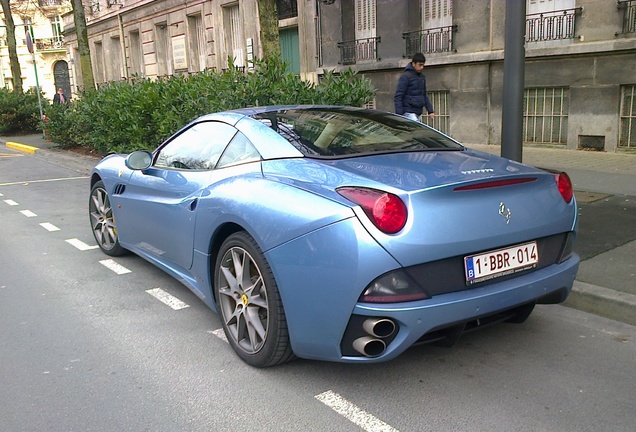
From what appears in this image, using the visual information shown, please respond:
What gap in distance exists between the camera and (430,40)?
50.2 feet

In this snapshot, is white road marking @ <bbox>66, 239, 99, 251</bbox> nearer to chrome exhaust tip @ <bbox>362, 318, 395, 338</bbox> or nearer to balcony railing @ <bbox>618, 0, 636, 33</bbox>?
chrome exhaust tip @ <bbox>362, 318, 395, 338</bbox>

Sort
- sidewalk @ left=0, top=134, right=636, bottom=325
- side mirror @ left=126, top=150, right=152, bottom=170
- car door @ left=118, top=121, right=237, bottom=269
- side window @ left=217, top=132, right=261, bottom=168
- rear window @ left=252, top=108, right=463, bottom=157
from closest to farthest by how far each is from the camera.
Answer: rear window @ left=252, top=108, right=463, bottom=157, side window @ left=217, top=132, right=261, bottom=168, car door @ left=118, top=121, right=237, bottom=269, sidewalk @ left=0, top=134, right=636, bottom=325, side mirror @ left=126, top=150, right=152, bottom=170

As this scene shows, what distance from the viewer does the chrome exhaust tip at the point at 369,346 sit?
2.93 metres

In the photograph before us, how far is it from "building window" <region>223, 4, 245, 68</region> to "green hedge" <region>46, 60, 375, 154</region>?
8.97 m

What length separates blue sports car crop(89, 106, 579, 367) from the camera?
2881mm

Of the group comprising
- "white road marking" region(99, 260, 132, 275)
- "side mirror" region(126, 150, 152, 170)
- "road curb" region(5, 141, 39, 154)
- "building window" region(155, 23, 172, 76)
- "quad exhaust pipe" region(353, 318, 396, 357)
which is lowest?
"white road marking" region(99, 260, 132, 275)

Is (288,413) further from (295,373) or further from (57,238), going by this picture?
(57,238)

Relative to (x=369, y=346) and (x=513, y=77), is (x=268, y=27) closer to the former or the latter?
(x=513, y=77)

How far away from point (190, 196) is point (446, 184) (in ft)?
6.09

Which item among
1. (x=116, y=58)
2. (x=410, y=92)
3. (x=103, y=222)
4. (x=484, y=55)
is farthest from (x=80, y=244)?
(x=116, y=58)

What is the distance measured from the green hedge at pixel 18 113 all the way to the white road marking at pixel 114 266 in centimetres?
1774

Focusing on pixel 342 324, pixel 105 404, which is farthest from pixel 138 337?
pixel 342 324

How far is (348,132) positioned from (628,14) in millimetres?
9797

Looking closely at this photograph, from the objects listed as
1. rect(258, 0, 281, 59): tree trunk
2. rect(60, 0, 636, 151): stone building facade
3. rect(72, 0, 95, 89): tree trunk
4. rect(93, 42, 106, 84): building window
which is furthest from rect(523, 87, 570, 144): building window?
rect(93, 42, 106, 84): building window
